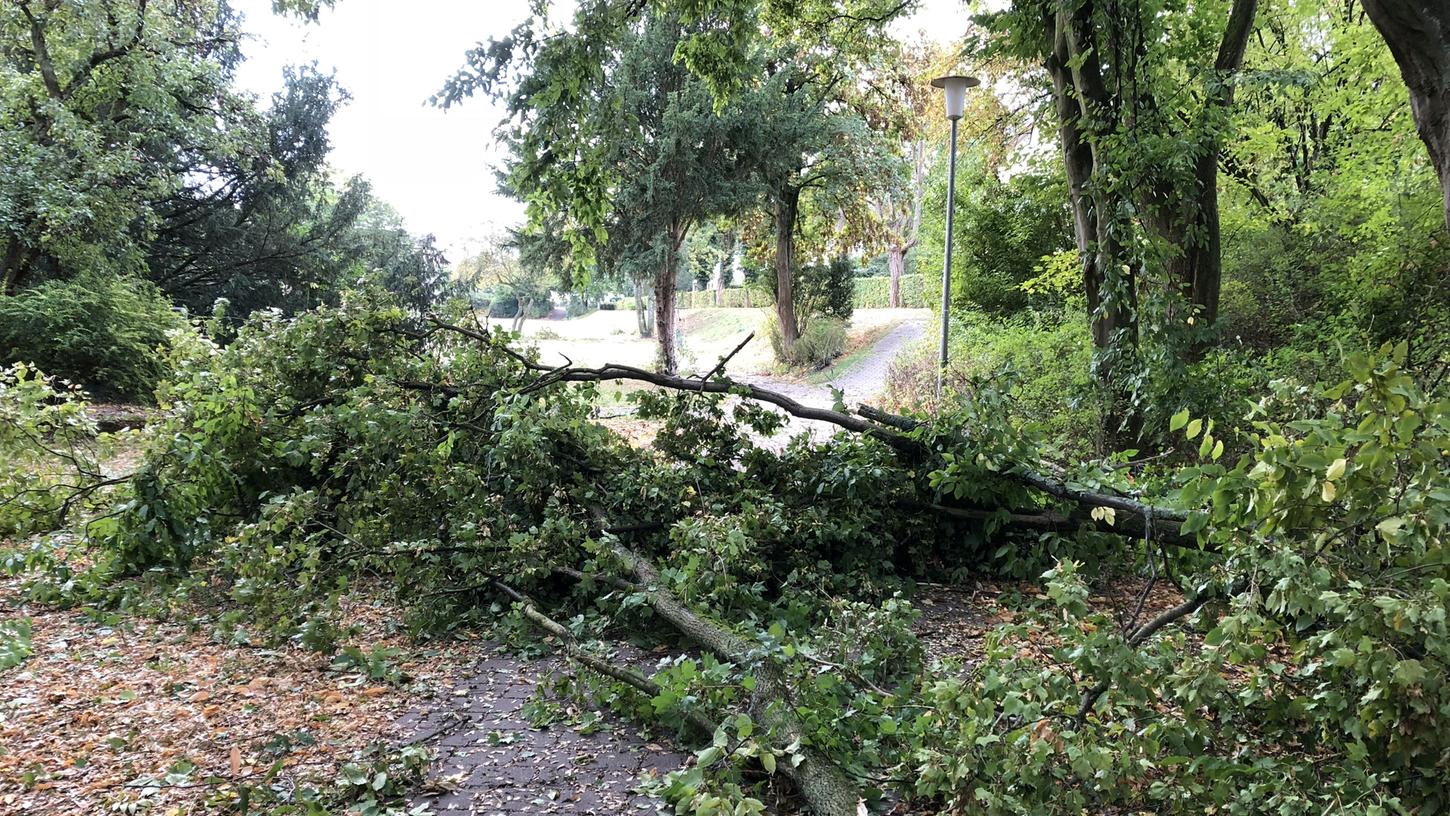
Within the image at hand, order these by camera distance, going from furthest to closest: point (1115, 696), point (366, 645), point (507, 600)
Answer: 1. point (507, 600)
2. point (366, 645)
3. point (1115, 696)

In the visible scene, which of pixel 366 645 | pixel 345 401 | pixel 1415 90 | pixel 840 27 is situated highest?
pixel 840 27

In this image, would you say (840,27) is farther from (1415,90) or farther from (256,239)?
(256,239)

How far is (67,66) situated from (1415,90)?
17.6 meters

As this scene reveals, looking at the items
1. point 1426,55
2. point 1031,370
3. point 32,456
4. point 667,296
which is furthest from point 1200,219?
point 667,296

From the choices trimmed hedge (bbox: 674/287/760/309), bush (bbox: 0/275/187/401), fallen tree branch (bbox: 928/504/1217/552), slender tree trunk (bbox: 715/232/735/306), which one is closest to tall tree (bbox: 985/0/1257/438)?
fallen tree branch (bbox: 928/504/1217/552)

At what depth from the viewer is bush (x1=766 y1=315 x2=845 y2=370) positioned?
21812 millimetres

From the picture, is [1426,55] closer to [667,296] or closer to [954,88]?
[954,88]

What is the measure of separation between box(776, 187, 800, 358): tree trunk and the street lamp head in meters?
10.9

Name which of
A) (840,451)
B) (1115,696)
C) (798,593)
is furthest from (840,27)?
(1115,696)

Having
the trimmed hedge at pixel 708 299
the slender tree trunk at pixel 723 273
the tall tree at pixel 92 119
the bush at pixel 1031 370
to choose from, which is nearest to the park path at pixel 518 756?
the bush at pixel 1031 370

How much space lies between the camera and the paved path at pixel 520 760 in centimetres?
275

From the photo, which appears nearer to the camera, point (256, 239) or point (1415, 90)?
point (1415, 90)

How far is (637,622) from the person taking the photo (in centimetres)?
435

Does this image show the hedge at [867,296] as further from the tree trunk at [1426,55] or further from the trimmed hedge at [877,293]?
the tree trunk at [1426,55]
